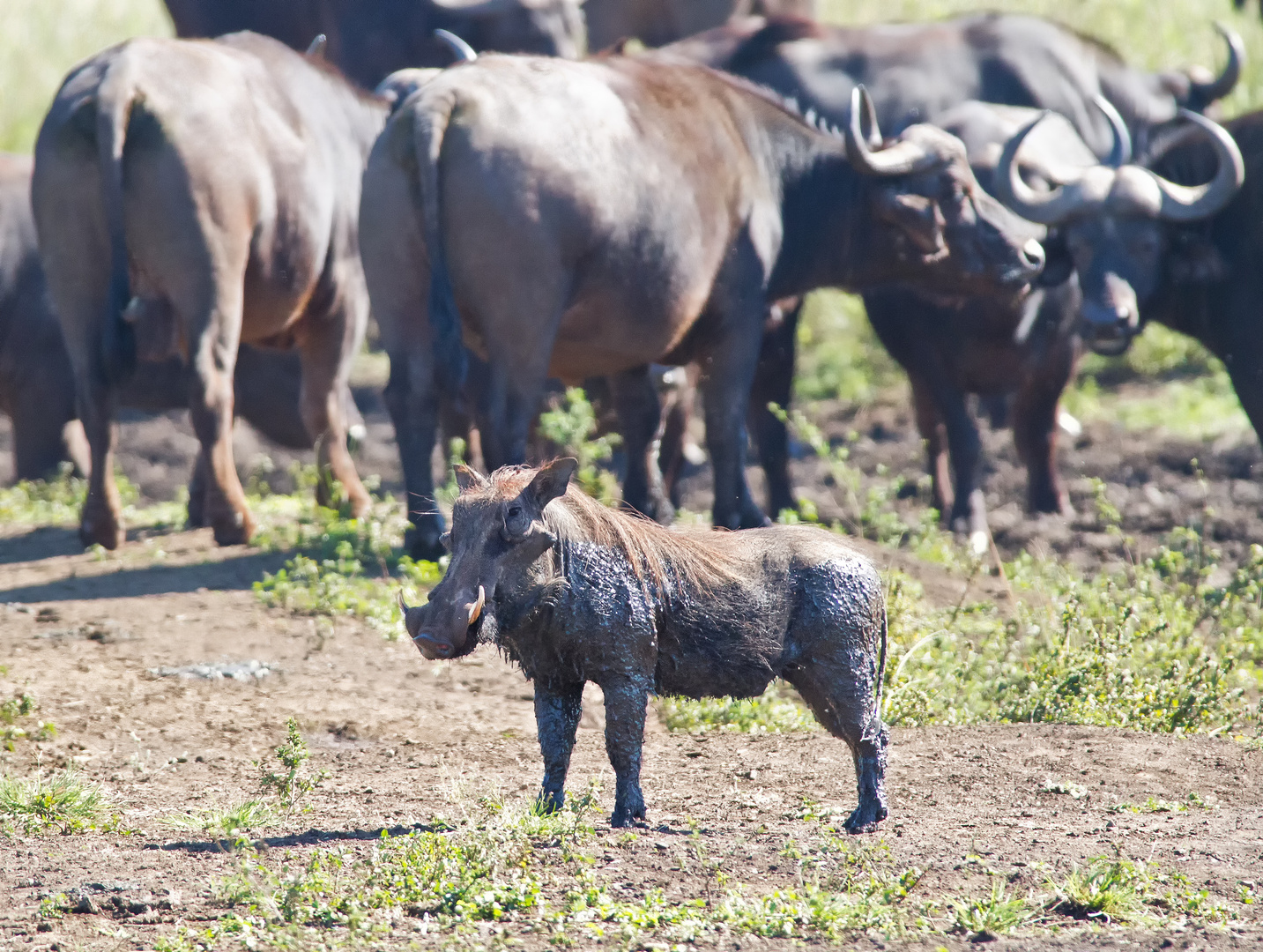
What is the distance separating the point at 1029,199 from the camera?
9453mm

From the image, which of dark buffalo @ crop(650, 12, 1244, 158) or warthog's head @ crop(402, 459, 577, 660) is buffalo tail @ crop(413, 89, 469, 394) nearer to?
warthog's head @ crop(402, 459, 577, 660)

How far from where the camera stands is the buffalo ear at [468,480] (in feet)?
14.1

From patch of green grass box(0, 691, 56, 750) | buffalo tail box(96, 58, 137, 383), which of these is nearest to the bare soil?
patch of green grass box(0, 691, 56, 750)

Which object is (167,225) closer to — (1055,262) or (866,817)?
(866,817)

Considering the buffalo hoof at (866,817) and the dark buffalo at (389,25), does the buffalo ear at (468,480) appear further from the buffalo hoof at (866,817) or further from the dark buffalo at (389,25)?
the dark buffalo at (389,25)

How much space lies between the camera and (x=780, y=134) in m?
8.59

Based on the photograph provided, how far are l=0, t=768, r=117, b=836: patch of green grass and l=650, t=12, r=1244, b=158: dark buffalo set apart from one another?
7332mm

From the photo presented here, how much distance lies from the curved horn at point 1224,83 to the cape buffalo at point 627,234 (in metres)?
3.80

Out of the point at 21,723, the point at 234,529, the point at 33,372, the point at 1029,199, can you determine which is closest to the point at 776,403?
the point at 1029,199

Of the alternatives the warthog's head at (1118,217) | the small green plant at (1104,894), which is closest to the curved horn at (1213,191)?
the warthog's head at (1118,217)

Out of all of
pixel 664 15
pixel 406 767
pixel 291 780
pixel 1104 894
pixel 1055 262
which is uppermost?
pixel 664 15

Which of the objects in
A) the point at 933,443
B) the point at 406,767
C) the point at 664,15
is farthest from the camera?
the point at 664,15

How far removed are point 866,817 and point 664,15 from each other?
38.7 feet

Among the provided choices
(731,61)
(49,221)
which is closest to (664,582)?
(49,221)
